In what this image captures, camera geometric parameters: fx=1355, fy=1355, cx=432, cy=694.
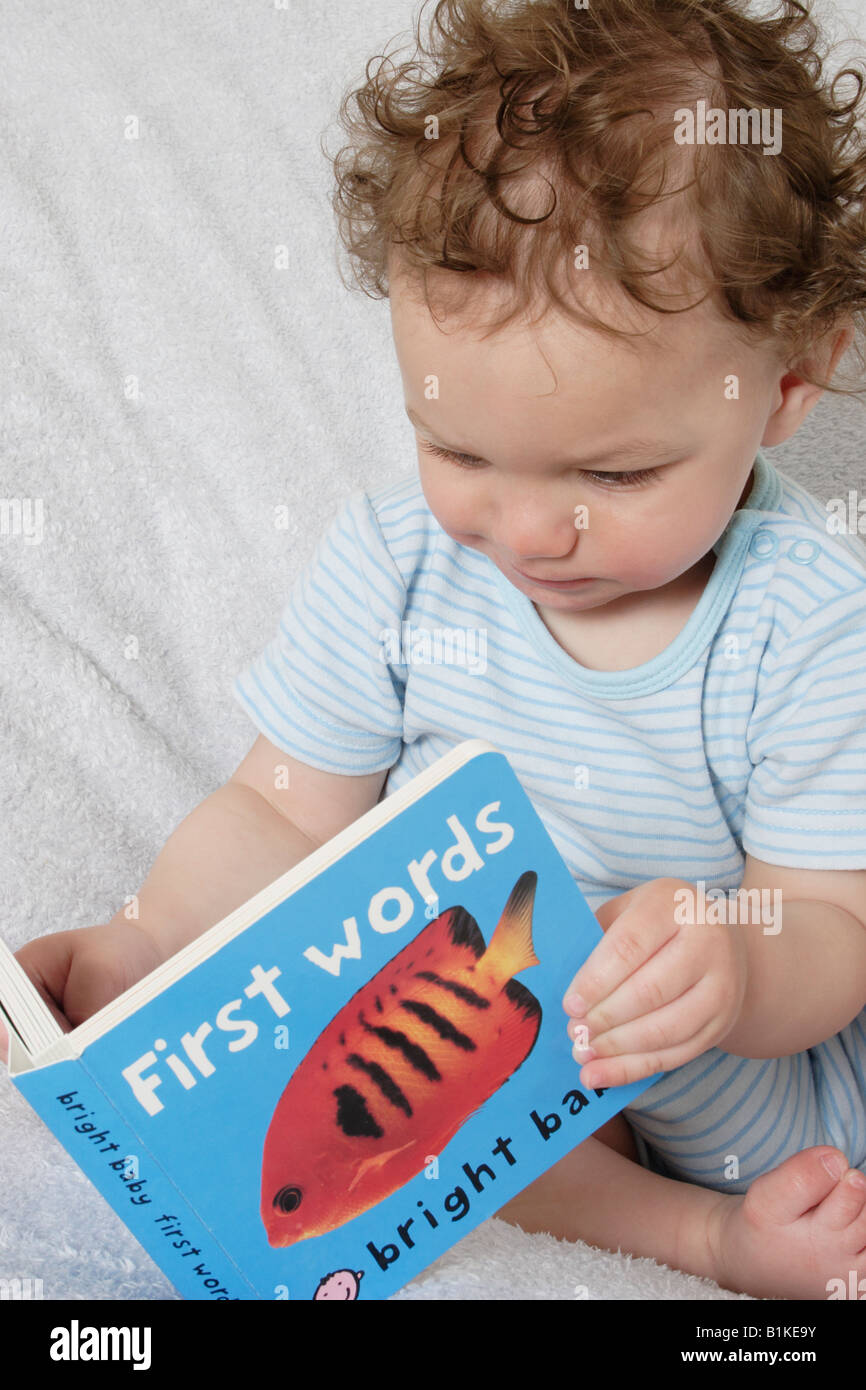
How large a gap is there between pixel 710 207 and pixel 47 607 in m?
0.62

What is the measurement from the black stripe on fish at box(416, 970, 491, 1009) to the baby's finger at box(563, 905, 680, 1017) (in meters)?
0.04

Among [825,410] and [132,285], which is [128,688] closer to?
[132,285]

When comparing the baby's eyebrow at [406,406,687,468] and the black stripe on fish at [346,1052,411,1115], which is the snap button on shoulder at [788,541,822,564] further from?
the black stripe on fish at [346,1052,411,1115]

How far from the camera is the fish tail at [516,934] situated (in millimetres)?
618

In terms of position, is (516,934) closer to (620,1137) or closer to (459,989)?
(459,989)

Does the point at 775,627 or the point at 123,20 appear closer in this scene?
the point at 775,627

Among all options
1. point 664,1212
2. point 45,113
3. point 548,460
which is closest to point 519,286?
point 548,460

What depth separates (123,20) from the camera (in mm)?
1248

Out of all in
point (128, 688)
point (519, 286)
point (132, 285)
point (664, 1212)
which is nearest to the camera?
point (519, 286)

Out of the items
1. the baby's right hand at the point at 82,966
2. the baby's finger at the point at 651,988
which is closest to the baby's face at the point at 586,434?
the baby's finger at the point at 651,988

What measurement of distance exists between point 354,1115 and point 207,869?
0.92 ft

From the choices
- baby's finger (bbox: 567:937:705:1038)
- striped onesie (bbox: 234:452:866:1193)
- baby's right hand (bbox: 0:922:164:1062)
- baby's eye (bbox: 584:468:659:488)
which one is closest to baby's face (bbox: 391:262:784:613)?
baby's eye (bbox: 584:468:659:488)

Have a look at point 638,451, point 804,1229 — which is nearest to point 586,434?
point 638,451

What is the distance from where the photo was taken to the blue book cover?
0.57 metres
